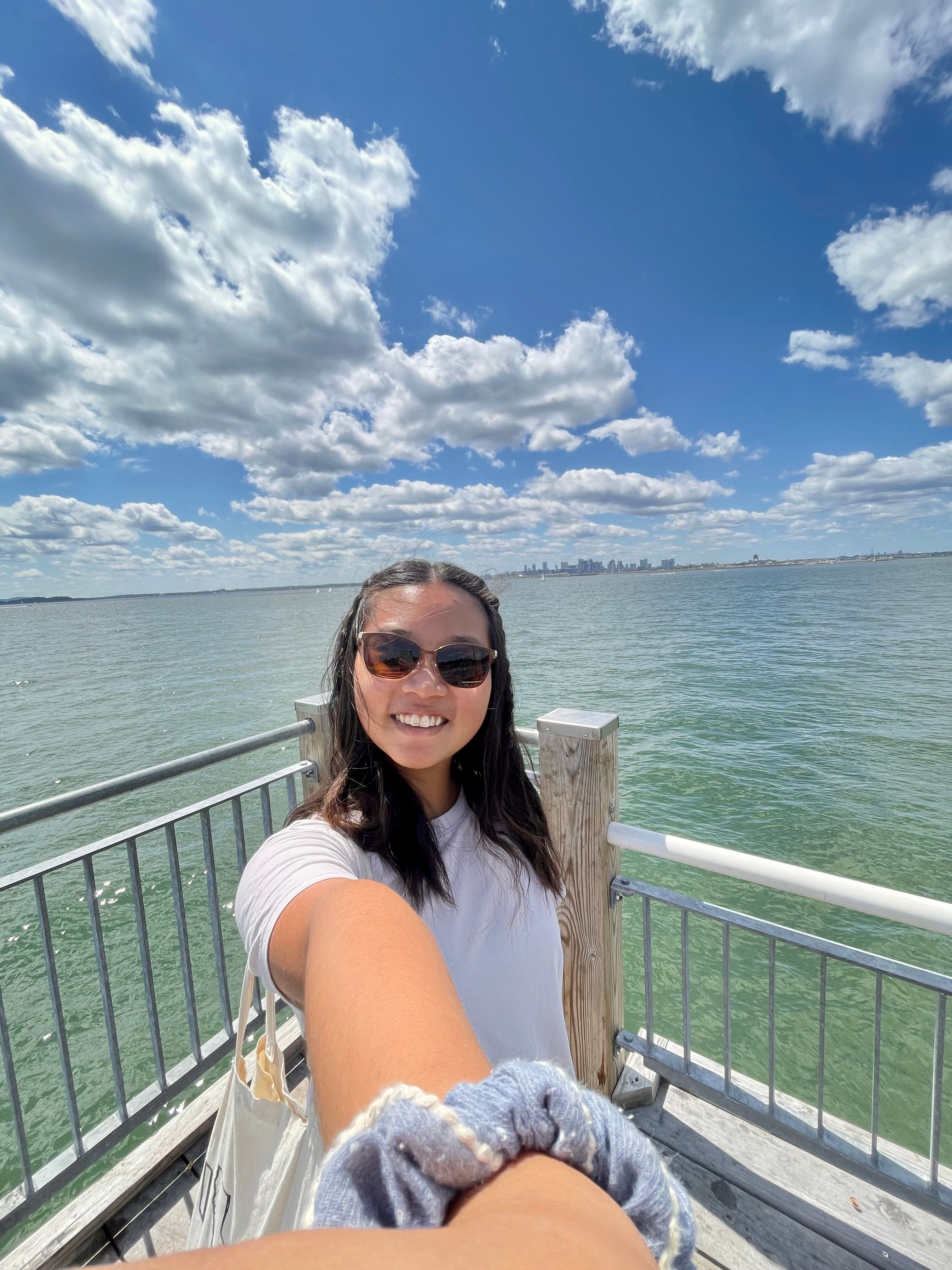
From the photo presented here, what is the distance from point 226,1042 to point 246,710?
18.0 m

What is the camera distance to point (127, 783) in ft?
6.11

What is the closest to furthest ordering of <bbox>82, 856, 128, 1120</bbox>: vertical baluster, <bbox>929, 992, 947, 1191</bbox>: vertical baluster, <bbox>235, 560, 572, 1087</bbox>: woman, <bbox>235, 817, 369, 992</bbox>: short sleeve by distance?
1. <bbox>235, 817, 369, 992</bbox>: short sleeve
2. <bbox>235, 560, 572, 1087</bbox>: woman
3. <bbox>929, 992, 947, 1191</bbox>: vertical baluster
4. <bbox>82, 856, 128, 1120</bbox>: vertical baluster

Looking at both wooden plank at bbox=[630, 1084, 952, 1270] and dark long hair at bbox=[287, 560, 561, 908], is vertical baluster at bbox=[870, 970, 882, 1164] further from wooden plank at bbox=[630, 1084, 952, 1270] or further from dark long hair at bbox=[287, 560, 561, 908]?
dark long hair at bbox=[287, 560, 561, 908]

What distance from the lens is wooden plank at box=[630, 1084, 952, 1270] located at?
5.93 feet

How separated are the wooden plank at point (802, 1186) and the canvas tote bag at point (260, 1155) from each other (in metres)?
1.80

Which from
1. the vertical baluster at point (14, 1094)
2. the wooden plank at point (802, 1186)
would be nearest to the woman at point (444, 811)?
the wooden plank at point (802, 1186)

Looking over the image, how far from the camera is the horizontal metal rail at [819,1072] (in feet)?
5.72

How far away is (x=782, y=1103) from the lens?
216cm

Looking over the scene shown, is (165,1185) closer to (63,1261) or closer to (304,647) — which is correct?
(63,1261)

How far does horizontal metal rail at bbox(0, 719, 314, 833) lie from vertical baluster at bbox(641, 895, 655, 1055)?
1.67 meters

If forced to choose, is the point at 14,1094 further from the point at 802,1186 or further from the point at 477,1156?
the point at 802,1186

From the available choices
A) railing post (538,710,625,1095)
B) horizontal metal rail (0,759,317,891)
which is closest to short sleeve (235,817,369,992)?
horizontal metal rail (0,759,317,891)

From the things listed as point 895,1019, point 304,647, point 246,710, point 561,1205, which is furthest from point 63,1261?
point 304,647

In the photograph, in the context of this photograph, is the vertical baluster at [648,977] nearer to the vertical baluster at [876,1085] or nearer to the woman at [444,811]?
the vertical baluster at [876,1085]
